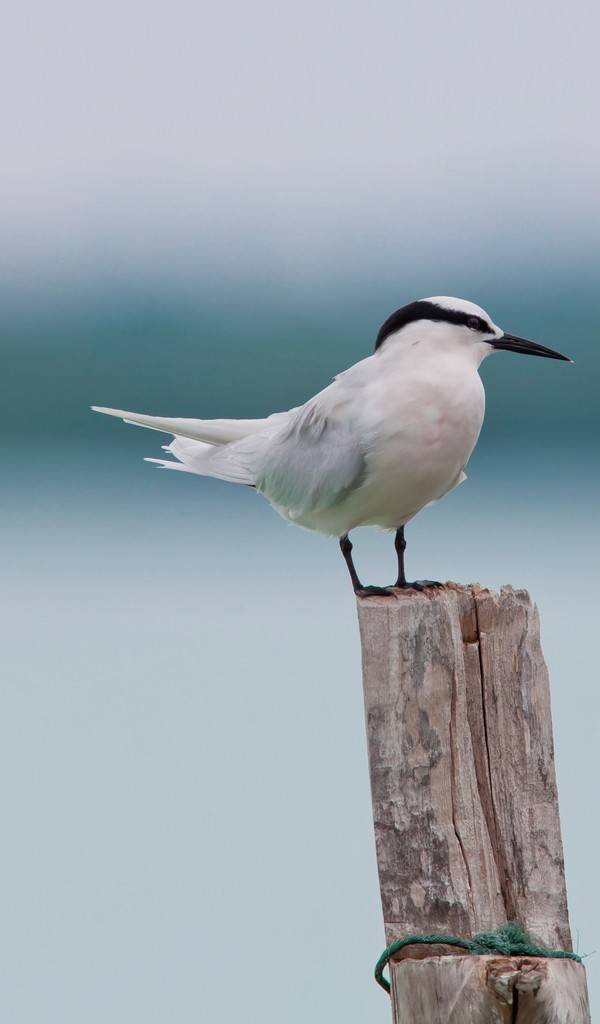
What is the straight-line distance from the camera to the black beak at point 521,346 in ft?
14.3

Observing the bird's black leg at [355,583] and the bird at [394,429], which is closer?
the bird's black leg at [355,583]

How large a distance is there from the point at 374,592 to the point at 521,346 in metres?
1.07

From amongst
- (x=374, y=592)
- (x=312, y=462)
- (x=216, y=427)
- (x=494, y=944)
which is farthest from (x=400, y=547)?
(x=494, y=944)

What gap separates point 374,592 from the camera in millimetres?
3812

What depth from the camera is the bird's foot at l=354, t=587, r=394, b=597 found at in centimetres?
373

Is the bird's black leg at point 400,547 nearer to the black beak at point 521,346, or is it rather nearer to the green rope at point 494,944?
the black beak at point 521,346

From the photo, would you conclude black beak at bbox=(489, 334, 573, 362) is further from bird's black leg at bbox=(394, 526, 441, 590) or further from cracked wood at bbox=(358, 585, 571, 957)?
cracked wood at bbox=(358, 585, 571, 957)

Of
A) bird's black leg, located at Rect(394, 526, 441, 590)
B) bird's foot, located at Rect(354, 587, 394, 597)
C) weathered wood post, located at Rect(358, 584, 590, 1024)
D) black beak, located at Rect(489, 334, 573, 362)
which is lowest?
weathered wood post, located at Rect(358, 584, 590, 1024)

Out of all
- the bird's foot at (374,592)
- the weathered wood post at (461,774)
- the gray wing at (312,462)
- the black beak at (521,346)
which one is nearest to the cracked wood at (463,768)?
the weathered wood post at (461,774)

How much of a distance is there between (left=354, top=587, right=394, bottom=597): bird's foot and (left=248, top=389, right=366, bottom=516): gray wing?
0.45 m

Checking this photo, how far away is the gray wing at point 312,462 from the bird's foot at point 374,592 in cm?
45

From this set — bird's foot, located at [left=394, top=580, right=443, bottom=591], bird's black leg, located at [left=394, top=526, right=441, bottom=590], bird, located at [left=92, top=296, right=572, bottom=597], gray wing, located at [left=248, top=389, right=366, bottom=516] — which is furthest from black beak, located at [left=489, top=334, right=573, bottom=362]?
bird's foot, located at [left=394, top=580, right=443, bottom=591]

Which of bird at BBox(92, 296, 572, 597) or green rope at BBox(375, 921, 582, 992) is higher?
bird at BBox(92, 296, 572, 597)

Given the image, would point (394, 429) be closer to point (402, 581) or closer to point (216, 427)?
point (402, 581)
